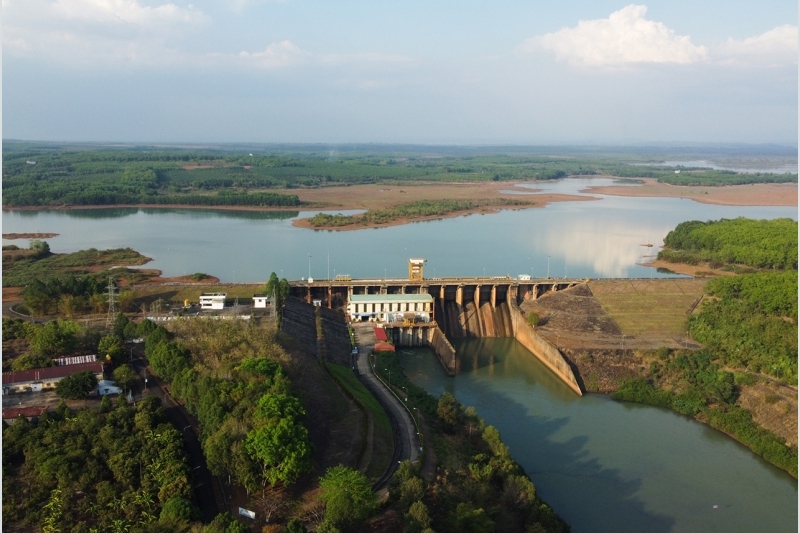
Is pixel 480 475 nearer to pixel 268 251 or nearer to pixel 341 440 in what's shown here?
pixel 341 440

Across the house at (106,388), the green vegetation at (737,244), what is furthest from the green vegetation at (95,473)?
the green vegetation at (737,244)

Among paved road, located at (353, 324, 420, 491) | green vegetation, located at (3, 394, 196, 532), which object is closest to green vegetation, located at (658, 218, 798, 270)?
paved road, located at (353, 324, 420, 491)

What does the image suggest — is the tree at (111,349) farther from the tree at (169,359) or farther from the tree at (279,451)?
the tree at (279,451)

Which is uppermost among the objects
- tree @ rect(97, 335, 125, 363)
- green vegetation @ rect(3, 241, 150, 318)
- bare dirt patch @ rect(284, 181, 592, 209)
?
bare dirt patch @ rect(284, 181, 592, 209)

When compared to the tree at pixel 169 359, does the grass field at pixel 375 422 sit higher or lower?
lower

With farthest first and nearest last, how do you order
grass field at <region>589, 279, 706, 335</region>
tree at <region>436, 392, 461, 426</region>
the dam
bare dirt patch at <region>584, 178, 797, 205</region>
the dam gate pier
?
1. bare dirt patch at <region>584, 178, 797, 205</region>
2. the dam gate pier
3. the dam
4. grass field at <region>589, 279, 706, 335</region>
5. tree at <region>436, 392, 461, 426</region>

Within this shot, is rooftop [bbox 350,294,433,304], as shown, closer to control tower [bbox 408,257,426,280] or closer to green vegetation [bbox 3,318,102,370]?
control tower [bbox 408,257,426,280]

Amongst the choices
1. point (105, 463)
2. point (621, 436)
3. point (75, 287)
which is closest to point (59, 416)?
point (105, 463)
